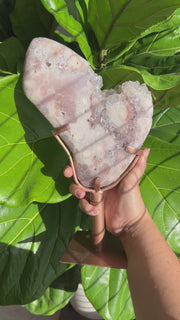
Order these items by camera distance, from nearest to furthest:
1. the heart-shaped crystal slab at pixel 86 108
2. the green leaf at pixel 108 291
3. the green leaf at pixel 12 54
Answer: the heart-shaped crystal slab at pixel 86 108
the green leaf at pixel 12 54
the green leaf at pixel 108 291

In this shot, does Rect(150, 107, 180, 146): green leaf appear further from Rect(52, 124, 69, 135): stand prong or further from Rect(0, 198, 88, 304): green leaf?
Rect(52, 124, 69, 135): stand prong

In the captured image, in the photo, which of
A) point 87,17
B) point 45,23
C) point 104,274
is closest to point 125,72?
point 87,17

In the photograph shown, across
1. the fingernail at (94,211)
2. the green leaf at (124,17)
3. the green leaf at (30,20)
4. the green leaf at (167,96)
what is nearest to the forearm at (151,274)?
the fingernail at (94,211)

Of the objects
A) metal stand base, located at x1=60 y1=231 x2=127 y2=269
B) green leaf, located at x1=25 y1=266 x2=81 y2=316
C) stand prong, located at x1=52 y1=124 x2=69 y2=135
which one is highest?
stand prong, located at x1=52 y1=124 x2=69 y2=135

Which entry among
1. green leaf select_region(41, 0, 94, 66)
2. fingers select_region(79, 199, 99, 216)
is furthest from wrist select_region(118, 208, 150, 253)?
green leaf select_region(41, 0, 94, 66)

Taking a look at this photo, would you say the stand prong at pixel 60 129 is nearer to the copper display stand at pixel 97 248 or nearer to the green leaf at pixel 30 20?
the copper display stand at pixel 97 248

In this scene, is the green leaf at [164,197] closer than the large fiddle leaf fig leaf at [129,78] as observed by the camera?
No

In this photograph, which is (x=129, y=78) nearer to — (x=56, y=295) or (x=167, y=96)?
(x=167, y=96)
